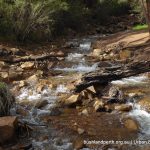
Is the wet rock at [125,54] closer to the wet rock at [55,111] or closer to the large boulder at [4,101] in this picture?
the wet rock at [55,111]

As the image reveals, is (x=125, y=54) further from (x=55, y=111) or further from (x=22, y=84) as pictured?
(x=55, y=111)

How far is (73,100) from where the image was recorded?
33.0 feet

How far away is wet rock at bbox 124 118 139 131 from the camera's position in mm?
8334

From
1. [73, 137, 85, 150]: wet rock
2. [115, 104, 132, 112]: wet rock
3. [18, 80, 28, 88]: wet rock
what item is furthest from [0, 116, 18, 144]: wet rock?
[18, 80, 28, 88]: wet rock

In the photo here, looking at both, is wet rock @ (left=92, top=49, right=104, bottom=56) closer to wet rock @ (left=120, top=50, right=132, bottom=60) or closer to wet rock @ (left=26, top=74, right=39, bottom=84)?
wet rock @ (left=120, top=50, right=132, bottom=60)

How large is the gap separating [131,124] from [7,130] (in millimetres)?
2901

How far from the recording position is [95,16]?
88.6 feet

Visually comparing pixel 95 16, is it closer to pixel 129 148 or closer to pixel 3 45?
pixel 3 45

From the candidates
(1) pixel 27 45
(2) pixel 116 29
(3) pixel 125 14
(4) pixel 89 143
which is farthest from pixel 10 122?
(3) pixel 125 14

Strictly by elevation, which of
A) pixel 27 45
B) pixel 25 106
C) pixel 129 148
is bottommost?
pixel 129 148

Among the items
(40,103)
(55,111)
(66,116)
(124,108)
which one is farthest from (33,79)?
(124,108)

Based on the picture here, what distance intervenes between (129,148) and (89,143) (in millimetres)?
842

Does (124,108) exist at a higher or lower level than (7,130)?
lower

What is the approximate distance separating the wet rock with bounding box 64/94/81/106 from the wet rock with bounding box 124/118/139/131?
179 cm
